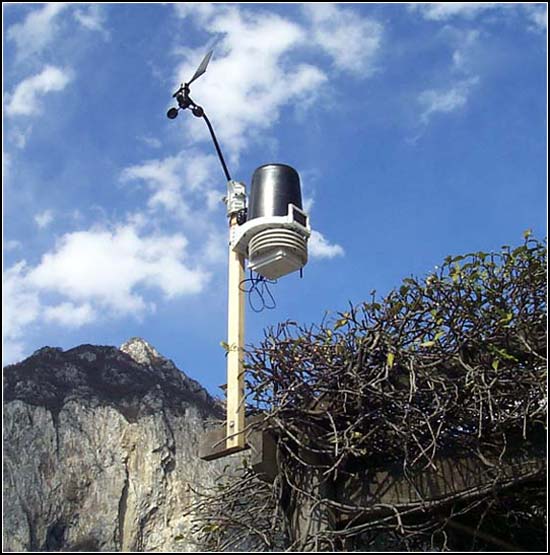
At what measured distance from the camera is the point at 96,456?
18516mm

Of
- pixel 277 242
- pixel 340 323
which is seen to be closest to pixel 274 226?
pixel 277 242

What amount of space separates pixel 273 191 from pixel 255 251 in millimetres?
186

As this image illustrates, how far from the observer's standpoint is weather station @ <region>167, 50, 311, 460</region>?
2.24m

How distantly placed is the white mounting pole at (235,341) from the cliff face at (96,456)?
46.9ft

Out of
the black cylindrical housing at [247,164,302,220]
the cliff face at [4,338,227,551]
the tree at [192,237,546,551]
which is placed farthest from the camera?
the cliff face at [4,338,227,551]

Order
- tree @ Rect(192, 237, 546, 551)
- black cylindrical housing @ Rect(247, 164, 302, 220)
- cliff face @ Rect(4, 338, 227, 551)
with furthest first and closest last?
cliff face @ Rect(4, 338, 227, 551), black cylindrical housing @ Rect(247, 164, 302, 220), tree @ Rect(192, 237, 546, 551)

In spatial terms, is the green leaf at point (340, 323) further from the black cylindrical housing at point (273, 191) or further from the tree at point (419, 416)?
the black cylindrical housing at point (273, 191)

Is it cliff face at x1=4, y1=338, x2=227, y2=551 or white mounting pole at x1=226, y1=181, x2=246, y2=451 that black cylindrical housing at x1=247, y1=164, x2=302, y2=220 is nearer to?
white mounting pole at x1=226, y1=181, x2=246, y2=451

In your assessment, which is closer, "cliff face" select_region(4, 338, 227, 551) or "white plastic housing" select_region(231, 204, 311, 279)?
"white plastic housing" select_region(231, 204, 311, 279)

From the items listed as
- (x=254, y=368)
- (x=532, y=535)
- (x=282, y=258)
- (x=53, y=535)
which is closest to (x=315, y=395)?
(x=254, y=368)

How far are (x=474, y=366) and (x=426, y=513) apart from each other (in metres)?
0.42

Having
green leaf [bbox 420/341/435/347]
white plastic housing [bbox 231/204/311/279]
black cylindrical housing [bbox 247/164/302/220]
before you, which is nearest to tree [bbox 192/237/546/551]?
A: green leaf [bbox 420/341/435/347]

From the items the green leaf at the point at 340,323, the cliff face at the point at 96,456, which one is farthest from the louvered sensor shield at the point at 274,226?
the cliff face at the point at 96,456

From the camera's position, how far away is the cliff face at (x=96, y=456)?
17.1 m
